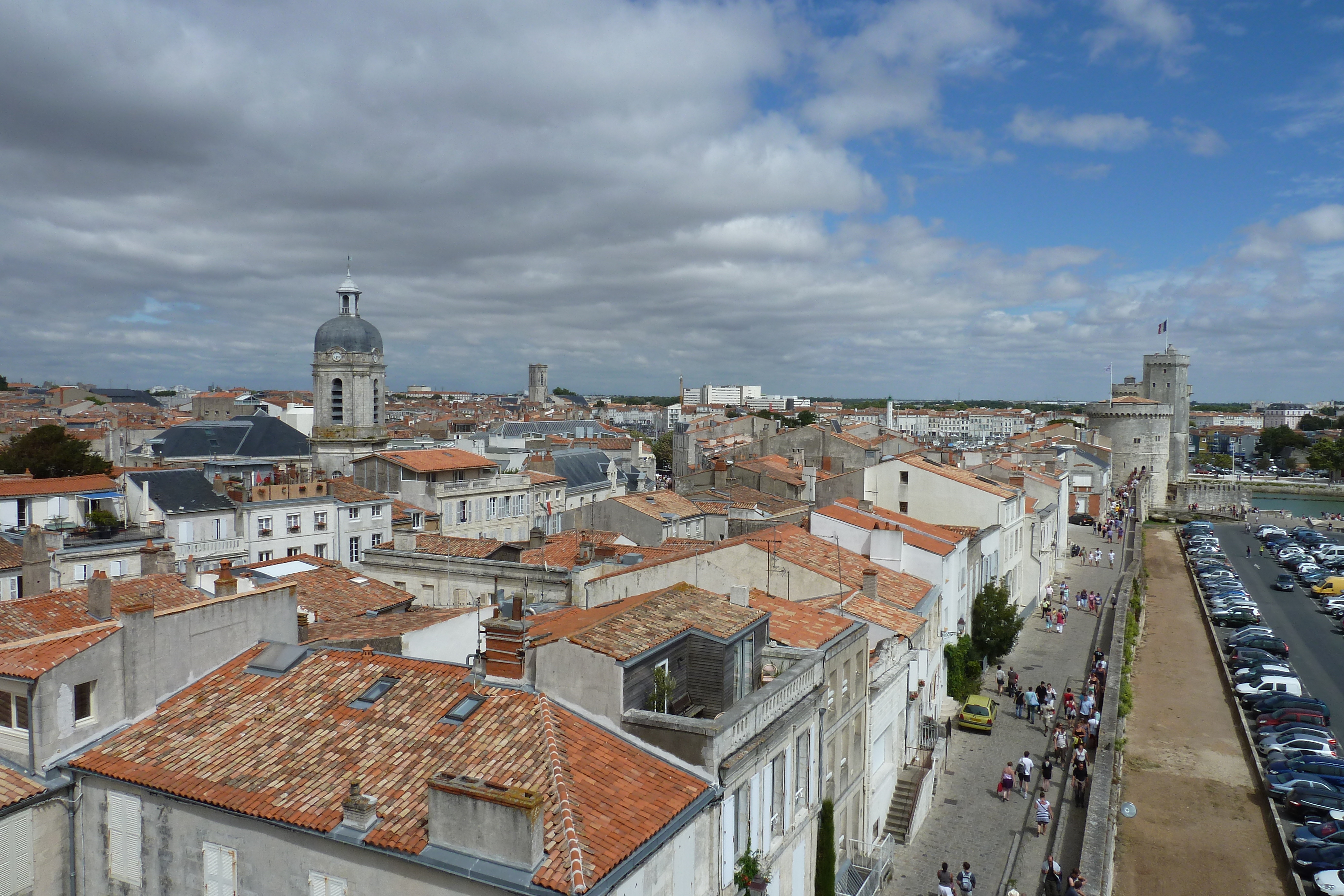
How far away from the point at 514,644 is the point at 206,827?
168 inches

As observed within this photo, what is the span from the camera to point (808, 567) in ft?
77.7

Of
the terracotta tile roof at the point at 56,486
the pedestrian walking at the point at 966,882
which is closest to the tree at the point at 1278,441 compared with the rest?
the pedestrian walking at the point at 966,882

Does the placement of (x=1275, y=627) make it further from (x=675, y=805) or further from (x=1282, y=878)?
(x=675, y=805)

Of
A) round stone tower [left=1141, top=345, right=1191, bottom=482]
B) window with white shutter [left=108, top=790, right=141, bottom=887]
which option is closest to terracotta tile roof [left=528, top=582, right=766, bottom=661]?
window with white shutter [left=108, top=790, right=141, bottom=887]

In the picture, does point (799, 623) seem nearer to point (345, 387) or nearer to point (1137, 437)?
point (345, 387)

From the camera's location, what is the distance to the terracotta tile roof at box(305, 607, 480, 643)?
16656mm

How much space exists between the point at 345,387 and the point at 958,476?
36829 millimetres

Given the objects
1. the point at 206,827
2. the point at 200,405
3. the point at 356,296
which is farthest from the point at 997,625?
the point at 200,405

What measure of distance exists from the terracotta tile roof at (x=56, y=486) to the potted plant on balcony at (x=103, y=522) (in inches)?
61.1

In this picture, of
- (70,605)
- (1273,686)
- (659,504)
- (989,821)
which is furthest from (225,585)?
(1273,686)

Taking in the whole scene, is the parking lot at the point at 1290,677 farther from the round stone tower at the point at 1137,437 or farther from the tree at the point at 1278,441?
the tree at the point at 1278,441

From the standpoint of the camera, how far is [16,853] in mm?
10992

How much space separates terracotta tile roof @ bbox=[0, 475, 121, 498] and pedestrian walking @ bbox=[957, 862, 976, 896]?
3382 cm

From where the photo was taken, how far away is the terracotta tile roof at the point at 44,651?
1131 cm
